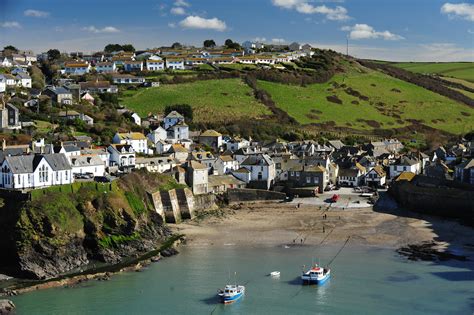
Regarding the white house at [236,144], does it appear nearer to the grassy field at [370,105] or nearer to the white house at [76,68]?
the grassy field at [370,105]

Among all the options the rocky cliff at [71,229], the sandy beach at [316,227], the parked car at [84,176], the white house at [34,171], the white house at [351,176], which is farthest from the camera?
the white house at [351,176]

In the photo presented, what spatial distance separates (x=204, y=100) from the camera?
87.9 metres

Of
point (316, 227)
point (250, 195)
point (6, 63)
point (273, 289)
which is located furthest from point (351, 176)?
point (6, 63)

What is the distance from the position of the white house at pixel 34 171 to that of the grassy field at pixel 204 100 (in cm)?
3821

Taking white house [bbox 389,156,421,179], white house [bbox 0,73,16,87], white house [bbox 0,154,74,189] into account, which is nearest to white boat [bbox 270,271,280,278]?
white house [bbox 0,154,74,189]

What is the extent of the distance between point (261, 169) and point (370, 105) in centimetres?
Answer: 4293

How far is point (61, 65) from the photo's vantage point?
98.1 metres

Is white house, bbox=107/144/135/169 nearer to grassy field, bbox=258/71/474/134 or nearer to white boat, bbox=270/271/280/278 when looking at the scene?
white boat, bbox=270/271/280/278

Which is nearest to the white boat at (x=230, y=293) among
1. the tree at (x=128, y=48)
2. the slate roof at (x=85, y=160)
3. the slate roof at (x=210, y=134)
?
the slate roof at (x=85, y=160)

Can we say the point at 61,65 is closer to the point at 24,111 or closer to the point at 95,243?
the point at 24,111

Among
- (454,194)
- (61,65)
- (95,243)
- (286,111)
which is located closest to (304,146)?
(286,111)

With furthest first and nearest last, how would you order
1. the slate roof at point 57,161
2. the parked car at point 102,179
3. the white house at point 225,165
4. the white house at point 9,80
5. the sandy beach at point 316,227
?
1. the white house at point 9,80
2. the white house at point 225,165
3. the parked car at point 102,179
4. the slate roof at point 57,161
5. the sandy beach at point 316,227

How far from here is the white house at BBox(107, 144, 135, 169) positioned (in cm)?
5450

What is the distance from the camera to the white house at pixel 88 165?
4866 cm
